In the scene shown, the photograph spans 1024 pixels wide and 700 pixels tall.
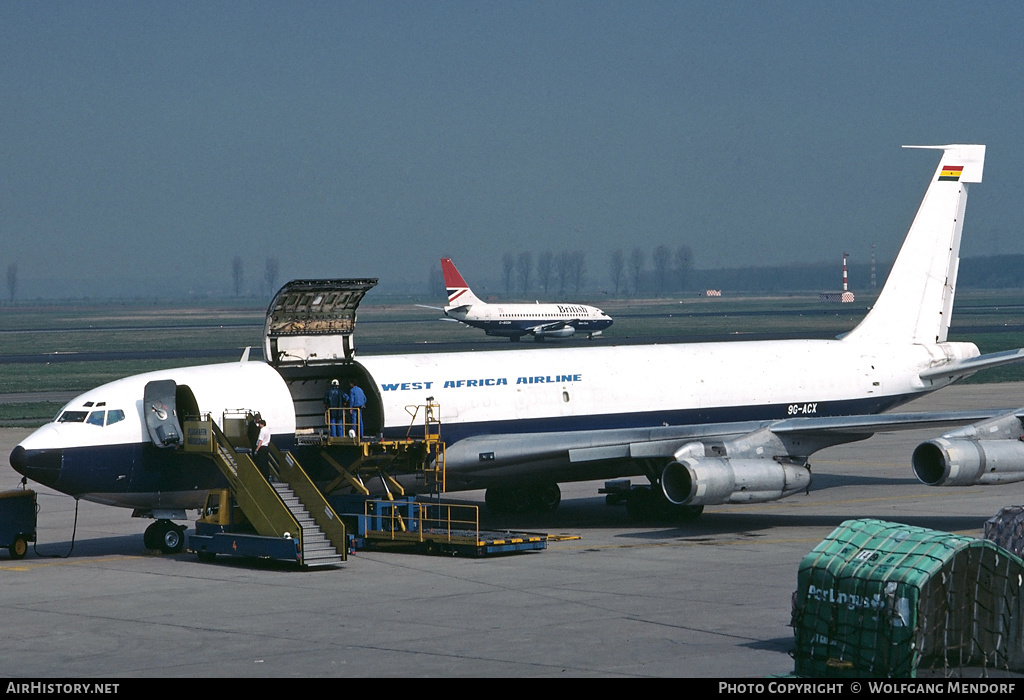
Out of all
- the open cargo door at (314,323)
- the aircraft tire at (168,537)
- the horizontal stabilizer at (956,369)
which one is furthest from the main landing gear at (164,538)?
the horizontal stabilizer at (956,369)

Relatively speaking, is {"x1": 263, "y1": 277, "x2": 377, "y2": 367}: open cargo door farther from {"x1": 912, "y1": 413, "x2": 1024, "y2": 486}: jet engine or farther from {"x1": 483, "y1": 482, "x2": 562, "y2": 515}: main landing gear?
{"x1": 912, "y1": 413, "x2": 1024, "y2": 486}: jet engine

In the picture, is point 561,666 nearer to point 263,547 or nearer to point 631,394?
point 263,547

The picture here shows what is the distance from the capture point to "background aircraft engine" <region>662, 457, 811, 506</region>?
2900 centimetres

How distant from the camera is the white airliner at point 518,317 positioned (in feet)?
423

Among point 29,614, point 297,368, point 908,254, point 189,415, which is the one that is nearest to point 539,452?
point 297,368

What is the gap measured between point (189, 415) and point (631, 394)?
11688mm

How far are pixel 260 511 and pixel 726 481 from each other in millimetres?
10137

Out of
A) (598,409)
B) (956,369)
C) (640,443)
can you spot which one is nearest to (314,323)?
(598,409)

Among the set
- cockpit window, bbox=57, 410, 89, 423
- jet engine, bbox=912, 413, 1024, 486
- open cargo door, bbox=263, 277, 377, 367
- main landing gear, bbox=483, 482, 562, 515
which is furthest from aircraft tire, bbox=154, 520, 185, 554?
jet engine, bbox=912, 413, 1024, 486

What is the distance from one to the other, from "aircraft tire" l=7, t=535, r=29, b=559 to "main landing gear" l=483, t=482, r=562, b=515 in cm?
1170

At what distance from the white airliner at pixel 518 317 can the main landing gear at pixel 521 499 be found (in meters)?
92.0

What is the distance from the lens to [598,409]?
3422 cm

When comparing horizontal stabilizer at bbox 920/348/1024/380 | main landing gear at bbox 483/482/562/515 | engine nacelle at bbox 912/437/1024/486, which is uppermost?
horizontal stabilizer at bbox 920/348/1024/380

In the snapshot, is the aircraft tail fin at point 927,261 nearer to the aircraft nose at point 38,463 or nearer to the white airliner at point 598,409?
the white airliner at point 598,409
